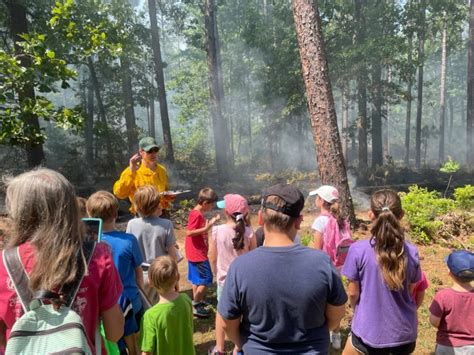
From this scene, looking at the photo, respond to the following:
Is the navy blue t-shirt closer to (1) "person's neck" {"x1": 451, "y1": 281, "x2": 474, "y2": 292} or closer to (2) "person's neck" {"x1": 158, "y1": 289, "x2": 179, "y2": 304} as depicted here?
(2) "person's neck" {"x1": 158, "y1": 289, "x2": 179, "y2": 304}

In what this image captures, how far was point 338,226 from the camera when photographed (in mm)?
3918

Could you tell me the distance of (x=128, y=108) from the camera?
68.3ft

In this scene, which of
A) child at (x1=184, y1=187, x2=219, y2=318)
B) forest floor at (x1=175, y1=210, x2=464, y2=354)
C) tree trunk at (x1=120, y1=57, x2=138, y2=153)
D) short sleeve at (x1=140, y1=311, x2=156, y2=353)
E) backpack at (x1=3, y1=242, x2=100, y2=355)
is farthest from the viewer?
tree trunk at (x1=120, y1=57, x2=138, y2=153)

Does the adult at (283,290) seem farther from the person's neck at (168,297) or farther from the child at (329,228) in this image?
the child at (329,228)

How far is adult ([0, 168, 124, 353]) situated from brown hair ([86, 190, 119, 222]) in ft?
4.37

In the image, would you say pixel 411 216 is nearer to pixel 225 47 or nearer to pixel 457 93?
pixel 225 47

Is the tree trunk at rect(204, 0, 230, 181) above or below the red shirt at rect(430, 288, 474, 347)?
above

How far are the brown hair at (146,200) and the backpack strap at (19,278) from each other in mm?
2008

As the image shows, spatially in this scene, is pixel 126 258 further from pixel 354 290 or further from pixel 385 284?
pixel 385 284

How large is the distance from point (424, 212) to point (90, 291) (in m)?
7.87

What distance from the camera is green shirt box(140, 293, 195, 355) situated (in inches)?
112

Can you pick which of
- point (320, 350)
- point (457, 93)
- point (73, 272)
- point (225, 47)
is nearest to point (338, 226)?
point (320, 350)

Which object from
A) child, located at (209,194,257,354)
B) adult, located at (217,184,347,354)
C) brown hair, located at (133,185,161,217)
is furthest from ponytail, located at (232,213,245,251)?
adult, located at (217,184,347,354)

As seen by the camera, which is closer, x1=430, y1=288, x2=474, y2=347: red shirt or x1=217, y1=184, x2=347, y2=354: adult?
x1=217, y1=184, x2=347, y2=354: adult
